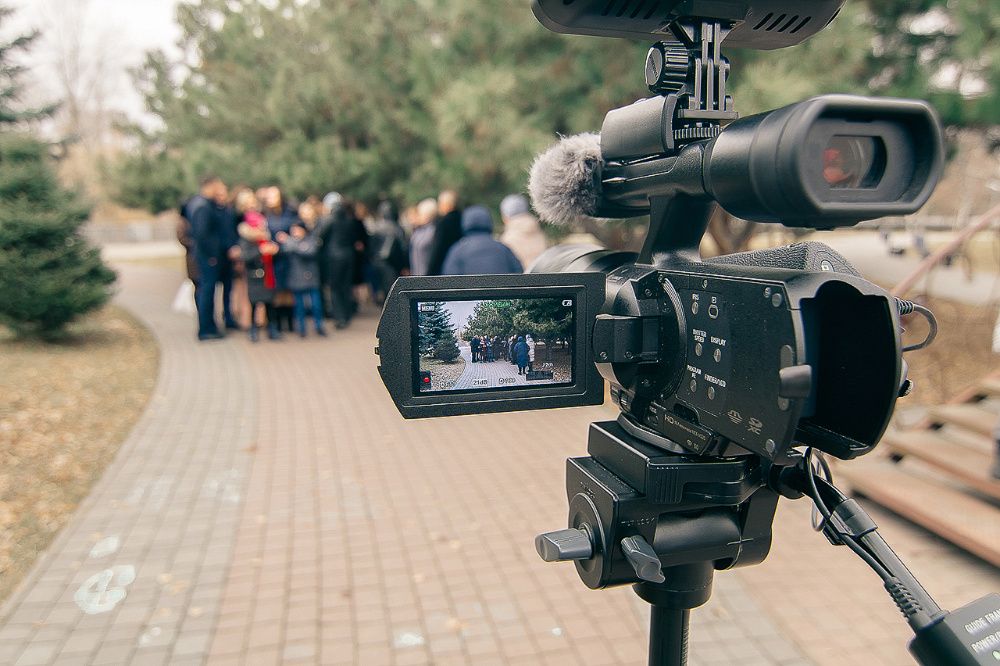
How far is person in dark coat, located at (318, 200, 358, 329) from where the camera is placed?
10930mm

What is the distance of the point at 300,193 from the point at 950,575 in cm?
1163

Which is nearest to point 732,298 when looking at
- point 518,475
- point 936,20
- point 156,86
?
point 518,475

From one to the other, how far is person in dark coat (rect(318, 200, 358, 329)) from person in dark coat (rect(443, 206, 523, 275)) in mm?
5478

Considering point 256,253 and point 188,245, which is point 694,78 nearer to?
point 256,253

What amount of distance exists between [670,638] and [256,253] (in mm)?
9057

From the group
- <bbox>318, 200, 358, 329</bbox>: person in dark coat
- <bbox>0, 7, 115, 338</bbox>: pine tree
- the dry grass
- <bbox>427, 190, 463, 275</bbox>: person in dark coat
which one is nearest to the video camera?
the dry grass

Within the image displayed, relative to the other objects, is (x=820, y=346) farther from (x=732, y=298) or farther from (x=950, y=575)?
(x=950, y=575)

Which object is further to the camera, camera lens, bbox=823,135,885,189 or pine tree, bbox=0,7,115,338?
pine tree, bbox=0,7,115,338

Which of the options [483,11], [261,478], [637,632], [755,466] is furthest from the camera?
[483,11]

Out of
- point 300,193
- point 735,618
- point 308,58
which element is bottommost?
point 735,618

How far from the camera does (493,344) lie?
5.16ft

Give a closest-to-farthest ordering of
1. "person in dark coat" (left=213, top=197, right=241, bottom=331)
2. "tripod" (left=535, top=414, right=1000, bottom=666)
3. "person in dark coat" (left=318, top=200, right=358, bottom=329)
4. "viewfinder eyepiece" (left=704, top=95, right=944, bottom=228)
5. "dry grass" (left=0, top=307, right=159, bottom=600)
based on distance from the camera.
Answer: "viewfinder eyepiece" (left=704, top=95, right=944, bottom=228) → "tripod" (left=535, top=414, right=1000, bottom=666) → "dry grass" (left=0, top=307, right=159, bottom=600) → "person in dark coat" (left=213, top=197, right=241, bottom=331) → "person in dark coat" (left=318, top=200, right=358, bottom=329)

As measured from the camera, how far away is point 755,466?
1.54m

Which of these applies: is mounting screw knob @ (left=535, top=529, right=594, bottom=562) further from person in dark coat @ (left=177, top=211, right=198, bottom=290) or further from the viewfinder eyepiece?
person in dark coat @ (left=177, top=211, right=198, bottom=290)
